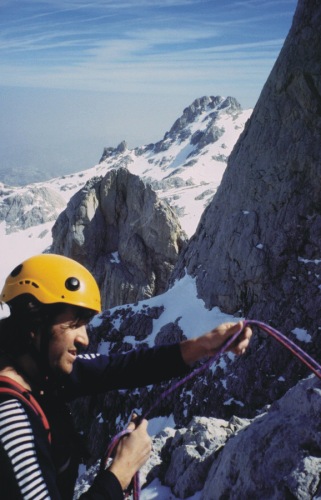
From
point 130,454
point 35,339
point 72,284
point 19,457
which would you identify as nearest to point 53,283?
point 72,284

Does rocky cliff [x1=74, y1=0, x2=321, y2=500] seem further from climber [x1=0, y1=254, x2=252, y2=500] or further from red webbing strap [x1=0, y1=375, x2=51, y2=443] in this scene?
red webbing strap [x1=0, y1=375, x2=51, y2=443]

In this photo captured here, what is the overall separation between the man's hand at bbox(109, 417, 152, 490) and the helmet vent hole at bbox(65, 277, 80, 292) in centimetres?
157

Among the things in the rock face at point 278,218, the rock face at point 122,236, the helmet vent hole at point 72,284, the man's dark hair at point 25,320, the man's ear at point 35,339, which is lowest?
the rock face at point 122,236

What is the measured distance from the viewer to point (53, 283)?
4141 mm

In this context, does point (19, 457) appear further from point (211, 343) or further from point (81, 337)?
point (211, 343)

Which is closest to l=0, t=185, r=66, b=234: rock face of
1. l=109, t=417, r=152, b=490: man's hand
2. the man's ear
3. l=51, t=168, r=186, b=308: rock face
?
l=51, t=168, r=186, b=308: rock face

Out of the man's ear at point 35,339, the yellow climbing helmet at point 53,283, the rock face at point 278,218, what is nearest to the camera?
the man's ear at point 35,339

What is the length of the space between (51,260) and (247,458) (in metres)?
6.06

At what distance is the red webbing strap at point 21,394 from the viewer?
312 cm

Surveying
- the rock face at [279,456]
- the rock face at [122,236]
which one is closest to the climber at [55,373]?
the rock face at [279,456]

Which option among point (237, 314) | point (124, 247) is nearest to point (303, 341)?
point (237, 314)

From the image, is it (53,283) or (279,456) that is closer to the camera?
(53,283)

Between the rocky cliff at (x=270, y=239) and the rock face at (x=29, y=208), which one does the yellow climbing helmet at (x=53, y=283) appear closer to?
the rocky cliff at (x=270, y=239)

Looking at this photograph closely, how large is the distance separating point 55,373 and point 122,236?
5365 centimetres
